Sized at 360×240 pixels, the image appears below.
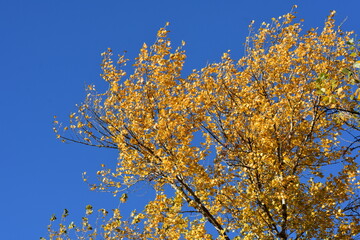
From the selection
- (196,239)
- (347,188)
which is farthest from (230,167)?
(347,188)

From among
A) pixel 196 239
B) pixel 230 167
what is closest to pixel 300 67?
pixel 230 167

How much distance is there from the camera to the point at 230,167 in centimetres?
1120

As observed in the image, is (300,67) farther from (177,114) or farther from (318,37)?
(177,114)

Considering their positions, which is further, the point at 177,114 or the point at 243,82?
the point at 243,82

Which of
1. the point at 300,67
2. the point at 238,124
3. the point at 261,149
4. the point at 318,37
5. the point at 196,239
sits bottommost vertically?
the point at 196,239

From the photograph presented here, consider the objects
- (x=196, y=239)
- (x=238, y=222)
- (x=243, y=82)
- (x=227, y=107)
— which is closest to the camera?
(x=196, y=239)

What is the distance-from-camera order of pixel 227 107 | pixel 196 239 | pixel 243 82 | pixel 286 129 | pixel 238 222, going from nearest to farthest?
pixel 196 239 < pixel 238 222 < pixel 286 129 < pixel 227 107 < pixel 243 82

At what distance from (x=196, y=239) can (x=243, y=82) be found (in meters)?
5.42

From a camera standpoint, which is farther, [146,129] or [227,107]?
[227,107]

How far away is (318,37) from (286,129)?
114 inches

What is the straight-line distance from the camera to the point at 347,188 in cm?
1122

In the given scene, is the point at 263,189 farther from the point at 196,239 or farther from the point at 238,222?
the point at 196,239

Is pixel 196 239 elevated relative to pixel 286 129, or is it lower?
lower

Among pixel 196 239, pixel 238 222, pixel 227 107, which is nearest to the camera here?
pixel 196 239
